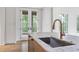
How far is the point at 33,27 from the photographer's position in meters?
1.41

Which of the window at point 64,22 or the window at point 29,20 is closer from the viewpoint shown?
the window at point 64,22

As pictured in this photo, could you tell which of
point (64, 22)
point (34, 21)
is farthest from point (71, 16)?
point (34, 21)

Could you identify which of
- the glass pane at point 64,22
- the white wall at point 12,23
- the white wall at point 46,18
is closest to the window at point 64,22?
the glass pane at point 64,22

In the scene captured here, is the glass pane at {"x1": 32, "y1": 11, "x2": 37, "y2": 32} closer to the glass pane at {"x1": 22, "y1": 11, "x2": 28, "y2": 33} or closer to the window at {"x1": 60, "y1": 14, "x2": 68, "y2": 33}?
the glass pane at {"x1": 22, "y1": 11, "x2": 28, "y2": 33}

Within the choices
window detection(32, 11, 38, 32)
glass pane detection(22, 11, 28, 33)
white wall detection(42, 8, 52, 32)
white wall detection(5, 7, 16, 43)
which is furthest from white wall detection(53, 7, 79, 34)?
white wall detection(5, 7, 16, 43)

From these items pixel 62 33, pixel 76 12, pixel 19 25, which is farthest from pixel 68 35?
pixel 19 25

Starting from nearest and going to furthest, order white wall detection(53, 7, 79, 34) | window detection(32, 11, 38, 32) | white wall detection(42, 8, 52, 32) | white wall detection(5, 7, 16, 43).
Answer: white wall detection(53, 7, 79, 34) < white wall detection(42, 8, 52, 32) < window detection(32, 11, 38, 32) < white wall detection(5, 7, 16, 43)

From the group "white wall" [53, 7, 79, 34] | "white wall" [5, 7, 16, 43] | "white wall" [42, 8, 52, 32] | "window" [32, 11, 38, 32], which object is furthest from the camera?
"white wall" [5, 7, 16, 43]

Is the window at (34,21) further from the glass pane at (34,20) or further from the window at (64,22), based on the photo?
the window at (64,22)

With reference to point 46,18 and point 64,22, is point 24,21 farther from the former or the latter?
point 64,22

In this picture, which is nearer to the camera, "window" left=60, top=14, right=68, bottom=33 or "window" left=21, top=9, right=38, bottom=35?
"window" left=60, top=14, right=68, bottom=33
